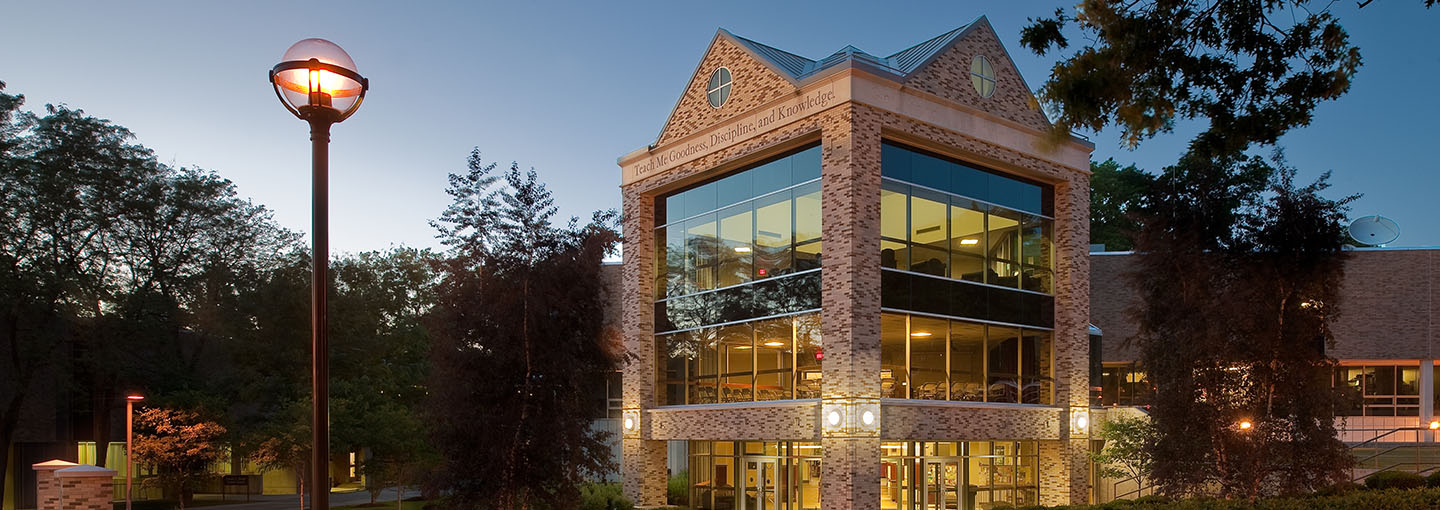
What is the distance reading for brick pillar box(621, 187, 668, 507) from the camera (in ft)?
102

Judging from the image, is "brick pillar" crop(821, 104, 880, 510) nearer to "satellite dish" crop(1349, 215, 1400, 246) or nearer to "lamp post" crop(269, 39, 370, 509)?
"lamp post" crop(269, 39, 370, 509)

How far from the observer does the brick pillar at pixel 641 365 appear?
102ft

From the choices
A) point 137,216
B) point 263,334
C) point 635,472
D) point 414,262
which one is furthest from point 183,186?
point 635,472

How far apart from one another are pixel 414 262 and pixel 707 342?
21.1 m

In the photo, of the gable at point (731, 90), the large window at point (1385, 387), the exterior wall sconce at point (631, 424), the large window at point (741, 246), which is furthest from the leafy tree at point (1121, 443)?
the large window at point (1385, 387)

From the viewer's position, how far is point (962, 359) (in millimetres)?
27453

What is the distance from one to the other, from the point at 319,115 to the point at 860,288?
61.7ft

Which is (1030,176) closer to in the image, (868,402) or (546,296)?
(868,402)

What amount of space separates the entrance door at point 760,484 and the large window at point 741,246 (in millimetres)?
3660

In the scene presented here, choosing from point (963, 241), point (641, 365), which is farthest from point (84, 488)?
point (963, 241)

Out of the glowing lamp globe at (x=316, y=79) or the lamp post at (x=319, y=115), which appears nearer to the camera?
the lamp post at (x=319, y=115)

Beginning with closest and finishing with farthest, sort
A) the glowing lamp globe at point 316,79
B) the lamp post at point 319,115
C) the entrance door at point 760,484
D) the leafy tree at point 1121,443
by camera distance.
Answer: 1. the lamp post at point 319,115
2. the glowing lamp globe at point 316,79
3. the entrance door at point 760,484
4. the leafy tree at point 1121,443

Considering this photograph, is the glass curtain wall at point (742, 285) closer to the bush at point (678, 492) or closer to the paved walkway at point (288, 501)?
the bush at point (678, 492)

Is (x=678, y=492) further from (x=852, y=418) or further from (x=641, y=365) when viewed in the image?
(x=852, y=418)
